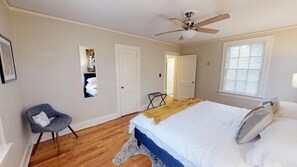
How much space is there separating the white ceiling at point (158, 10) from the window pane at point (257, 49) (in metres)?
0.56

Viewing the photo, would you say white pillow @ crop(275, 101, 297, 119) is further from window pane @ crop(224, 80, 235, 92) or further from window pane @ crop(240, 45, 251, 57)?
window pane @ crop(240, 45, 251, 57)

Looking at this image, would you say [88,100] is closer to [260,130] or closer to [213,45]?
[260,130]

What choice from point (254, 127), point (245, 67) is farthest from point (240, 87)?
point (254, 127)

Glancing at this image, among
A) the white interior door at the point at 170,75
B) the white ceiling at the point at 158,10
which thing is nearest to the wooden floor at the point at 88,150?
the white ceiling at the point at 158,10

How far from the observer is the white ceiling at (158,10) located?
1735 mm

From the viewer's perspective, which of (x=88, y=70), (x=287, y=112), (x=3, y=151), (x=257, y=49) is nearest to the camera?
(x=3, y=151)

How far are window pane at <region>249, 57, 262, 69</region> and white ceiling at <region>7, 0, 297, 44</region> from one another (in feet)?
2.69

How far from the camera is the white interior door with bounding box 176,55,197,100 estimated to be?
4383 millimetres

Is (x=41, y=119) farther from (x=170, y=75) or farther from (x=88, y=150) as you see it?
(x=170, y=75)

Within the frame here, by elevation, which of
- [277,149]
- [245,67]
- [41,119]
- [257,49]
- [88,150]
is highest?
[257,49]

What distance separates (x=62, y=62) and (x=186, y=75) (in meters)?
3.84

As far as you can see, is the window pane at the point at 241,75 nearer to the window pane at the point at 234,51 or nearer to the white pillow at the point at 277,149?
the window pane at the point at 234,51

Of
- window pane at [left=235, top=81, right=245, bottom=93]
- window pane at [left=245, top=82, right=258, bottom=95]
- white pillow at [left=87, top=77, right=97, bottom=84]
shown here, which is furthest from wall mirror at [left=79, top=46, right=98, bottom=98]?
window pane at [left=245, top=82, right=258, bottom=95]

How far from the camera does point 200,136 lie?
1.39 m
